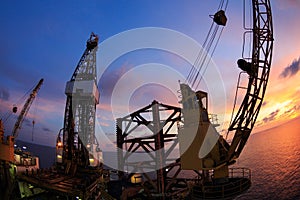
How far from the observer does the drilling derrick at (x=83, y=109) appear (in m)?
58.0

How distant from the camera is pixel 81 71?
65.9 m

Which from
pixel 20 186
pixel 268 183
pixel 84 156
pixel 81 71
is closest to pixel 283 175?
pixel 268 183

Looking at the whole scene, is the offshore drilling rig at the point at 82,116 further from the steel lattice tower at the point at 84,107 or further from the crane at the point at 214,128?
the crane at the point at 214,128

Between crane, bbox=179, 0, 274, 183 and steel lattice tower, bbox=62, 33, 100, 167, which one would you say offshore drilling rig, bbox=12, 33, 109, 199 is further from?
crane, bbox=179, 0, 274, 183

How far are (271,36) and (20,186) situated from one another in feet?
109

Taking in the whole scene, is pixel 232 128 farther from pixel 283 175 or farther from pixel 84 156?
pixel 283 175

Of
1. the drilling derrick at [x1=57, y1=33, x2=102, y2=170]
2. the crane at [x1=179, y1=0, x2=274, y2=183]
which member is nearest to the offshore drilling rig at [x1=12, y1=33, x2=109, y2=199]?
the drilling derrick at [x1=57, y1=33, x2=102, y2=170]

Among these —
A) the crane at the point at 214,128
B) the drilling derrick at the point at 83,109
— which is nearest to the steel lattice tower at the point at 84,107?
the drilling derrick at the point at 83,109

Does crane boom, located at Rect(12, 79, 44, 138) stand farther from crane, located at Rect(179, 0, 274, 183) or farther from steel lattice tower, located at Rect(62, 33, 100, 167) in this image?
crane, located at Rect(179, 0, 274, 183)

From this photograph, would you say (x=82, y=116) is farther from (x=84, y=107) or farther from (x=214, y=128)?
(x=214, y=128)

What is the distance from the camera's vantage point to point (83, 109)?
6412 centimetres

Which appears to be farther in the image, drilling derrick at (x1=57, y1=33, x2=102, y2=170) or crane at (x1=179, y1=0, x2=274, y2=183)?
drilling derrick at (x1=57, y1=33, x2=102, y2=170)

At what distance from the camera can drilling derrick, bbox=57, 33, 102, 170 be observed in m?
58.0

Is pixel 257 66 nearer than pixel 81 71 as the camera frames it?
Yes
